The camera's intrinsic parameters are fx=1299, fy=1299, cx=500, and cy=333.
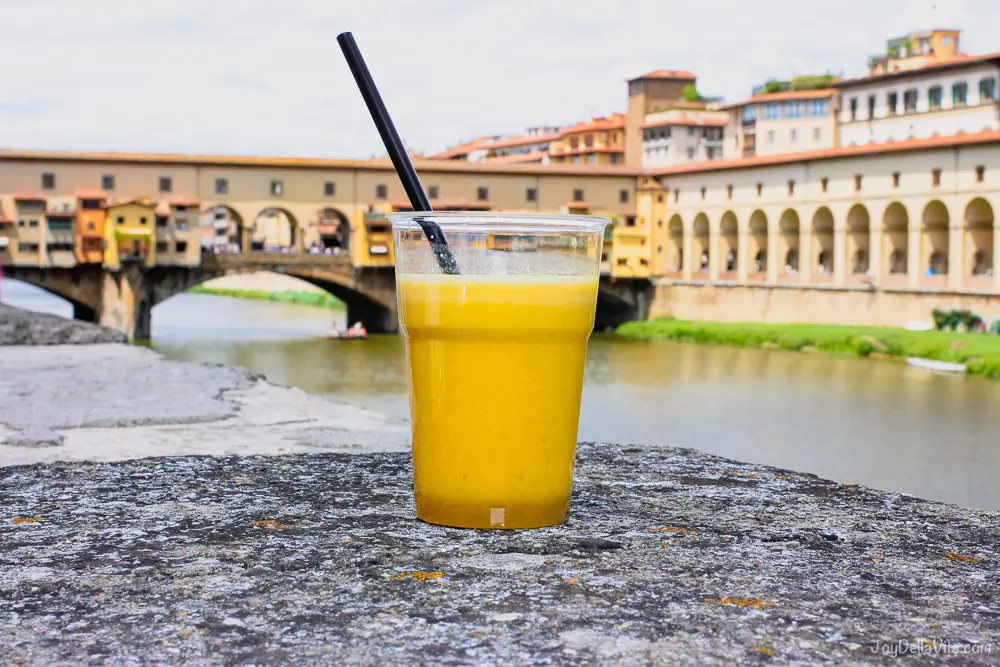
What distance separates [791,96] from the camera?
59062 millimetres

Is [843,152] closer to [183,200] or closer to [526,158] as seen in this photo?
[183,200]

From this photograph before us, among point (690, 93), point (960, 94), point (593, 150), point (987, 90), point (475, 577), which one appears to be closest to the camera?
point (475, 577)

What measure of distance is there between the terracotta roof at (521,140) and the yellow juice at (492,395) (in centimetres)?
7284

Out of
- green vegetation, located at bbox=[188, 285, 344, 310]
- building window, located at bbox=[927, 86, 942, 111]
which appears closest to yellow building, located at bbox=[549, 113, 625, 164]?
green vegetation, located at bbox=[188, 285, 344, 310]

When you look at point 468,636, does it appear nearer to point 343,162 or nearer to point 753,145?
point 343,162

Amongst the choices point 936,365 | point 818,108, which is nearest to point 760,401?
point 936,365

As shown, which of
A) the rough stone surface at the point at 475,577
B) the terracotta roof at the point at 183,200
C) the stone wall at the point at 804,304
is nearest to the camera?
the rough stone surface at the point at 475,577

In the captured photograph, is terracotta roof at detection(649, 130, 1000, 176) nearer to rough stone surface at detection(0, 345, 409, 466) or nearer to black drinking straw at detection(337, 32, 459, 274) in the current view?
rough stone surface at detection(0, 345, 409, 466)

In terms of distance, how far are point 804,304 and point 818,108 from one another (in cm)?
2258

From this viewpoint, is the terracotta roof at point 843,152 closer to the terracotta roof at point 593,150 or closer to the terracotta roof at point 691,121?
the terracotta roof at point 691,121

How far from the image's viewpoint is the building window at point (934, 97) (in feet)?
164

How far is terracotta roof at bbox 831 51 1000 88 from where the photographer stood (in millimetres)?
46906

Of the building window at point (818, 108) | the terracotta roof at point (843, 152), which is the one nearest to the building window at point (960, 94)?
the building window at point (818, 108)

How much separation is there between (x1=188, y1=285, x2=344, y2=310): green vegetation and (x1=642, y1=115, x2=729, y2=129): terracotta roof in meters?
17.8
